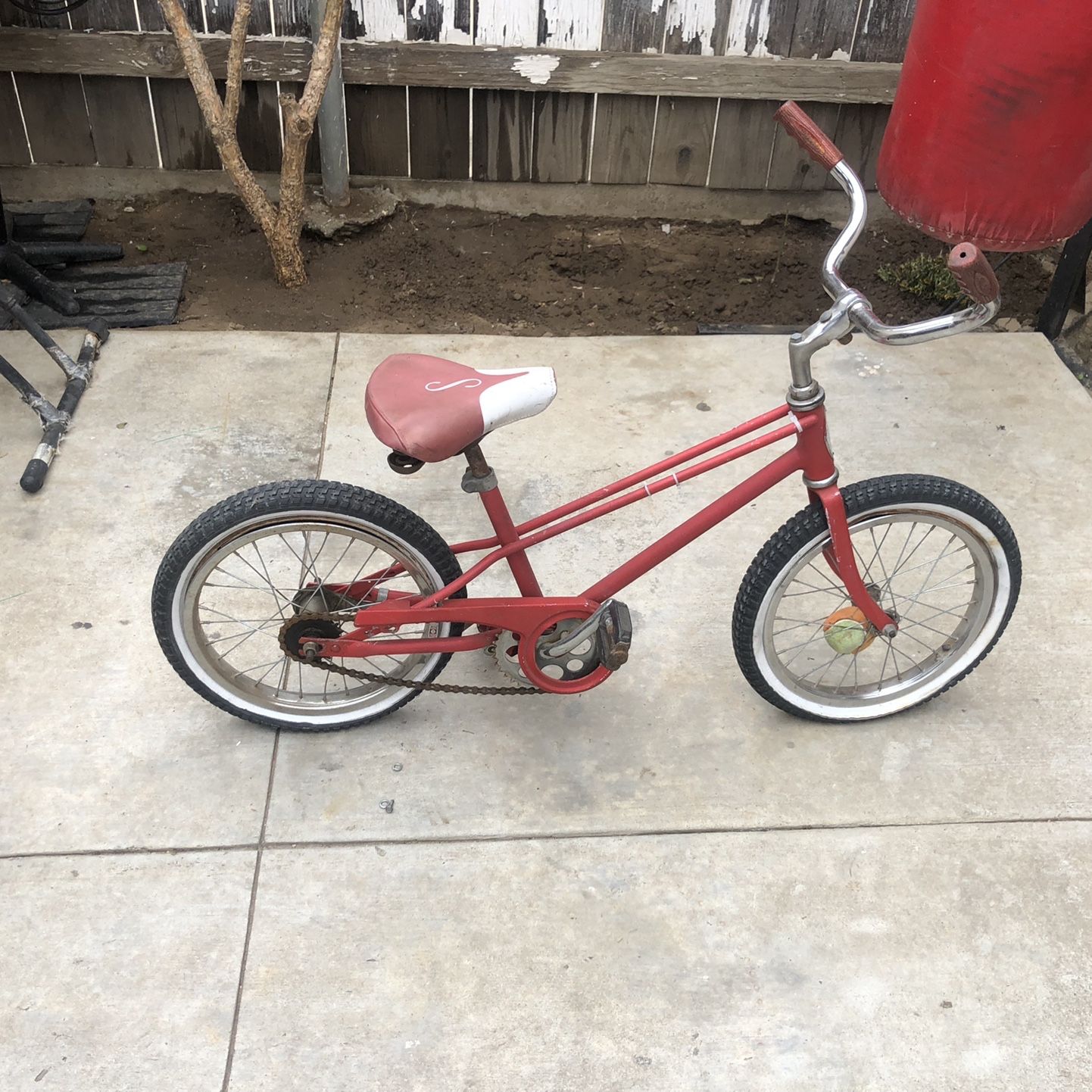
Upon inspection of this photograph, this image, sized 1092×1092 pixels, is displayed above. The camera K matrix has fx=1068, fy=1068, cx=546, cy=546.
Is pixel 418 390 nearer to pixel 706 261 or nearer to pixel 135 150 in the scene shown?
pixel 706 261

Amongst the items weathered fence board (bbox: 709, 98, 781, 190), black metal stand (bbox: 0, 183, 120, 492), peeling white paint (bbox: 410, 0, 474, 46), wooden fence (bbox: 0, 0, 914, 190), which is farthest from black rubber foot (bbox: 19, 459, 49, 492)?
weathered fence board (bbox: 709, 98, 781, 190)

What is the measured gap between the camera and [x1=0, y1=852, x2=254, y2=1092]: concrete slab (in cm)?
192

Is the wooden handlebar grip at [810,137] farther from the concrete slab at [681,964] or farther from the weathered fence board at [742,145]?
the weathered fence board at [742,145]

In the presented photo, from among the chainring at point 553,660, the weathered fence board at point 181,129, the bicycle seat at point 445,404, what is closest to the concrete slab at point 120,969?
the chainring at point 553,660

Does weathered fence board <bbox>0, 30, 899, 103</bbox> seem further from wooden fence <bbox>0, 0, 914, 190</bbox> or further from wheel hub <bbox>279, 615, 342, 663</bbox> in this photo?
wheel hub <bbox>279, 615, 342, 663</bbox>

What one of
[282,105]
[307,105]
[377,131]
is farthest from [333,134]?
[307,105]

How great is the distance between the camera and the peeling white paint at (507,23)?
13.1 feet

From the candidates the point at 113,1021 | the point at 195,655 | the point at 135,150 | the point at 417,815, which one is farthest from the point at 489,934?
the point at 135,150

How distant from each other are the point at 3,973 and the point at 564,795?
1.17 m

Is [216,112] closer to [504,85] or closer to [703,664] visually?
[504,85]

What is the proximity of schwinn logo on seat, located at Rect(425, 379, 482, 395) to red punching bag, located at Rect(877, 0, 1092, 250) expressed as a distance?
1.89 m

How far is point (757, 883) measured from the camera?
225cm

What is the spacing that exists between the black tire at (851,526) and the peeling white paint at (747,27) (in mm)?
2486

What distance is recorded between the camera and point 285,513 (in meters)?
2.13
